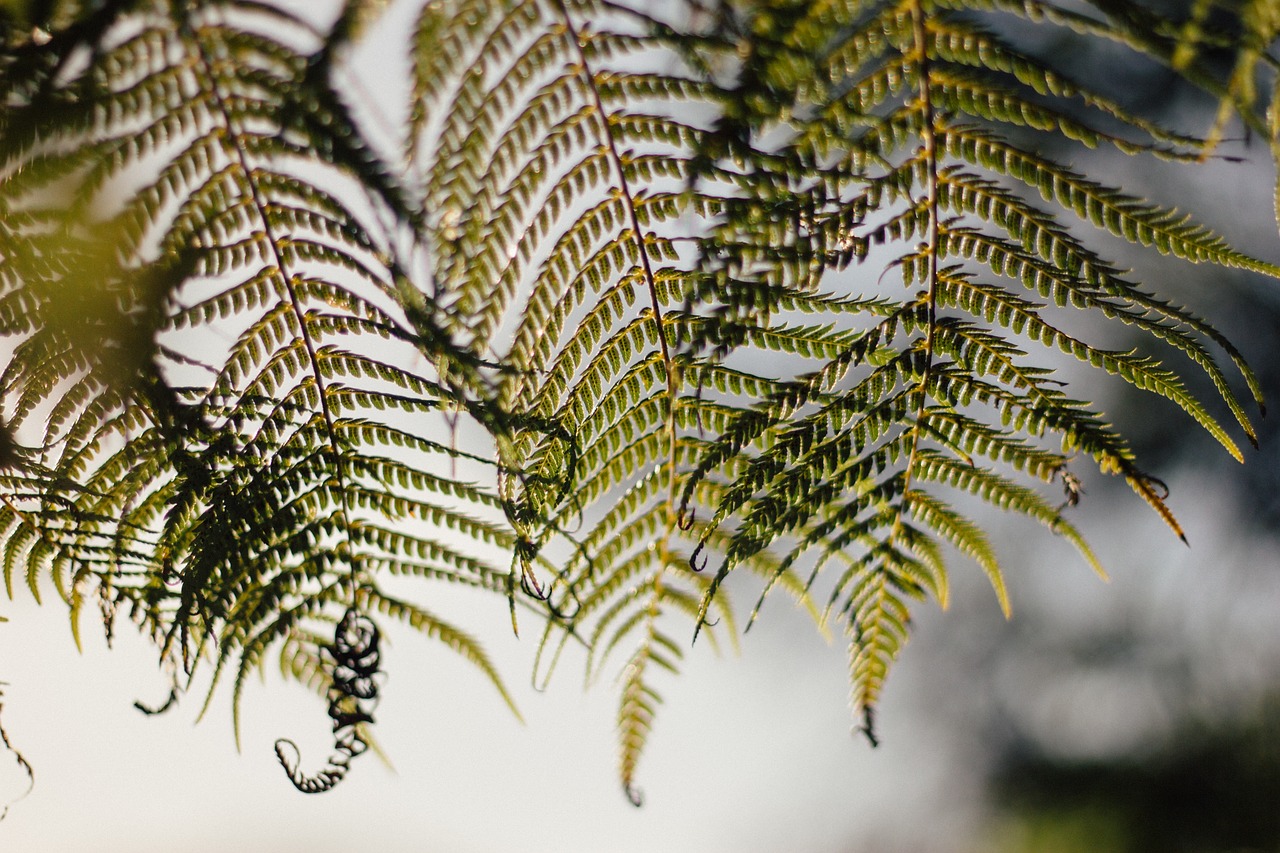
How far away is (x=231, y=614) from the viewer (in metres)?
1.13

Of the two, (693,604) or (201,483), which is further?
(693,604)

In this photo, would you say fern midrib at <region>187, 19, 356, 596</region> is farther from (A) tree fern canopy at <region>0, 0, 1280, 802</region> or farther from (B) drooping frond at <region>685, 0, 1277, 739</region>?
(B) drooping frond at <region>685, 0, 1277, 739</region>

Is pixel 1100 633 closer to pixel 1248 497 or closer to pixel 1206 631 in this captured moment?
pixel 1206 631

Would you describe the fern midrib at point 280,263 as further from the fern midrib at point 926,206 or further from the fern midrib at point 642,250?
the fern midrib at point 926,206

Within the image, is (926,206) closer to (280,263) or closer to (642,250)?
(642,250)

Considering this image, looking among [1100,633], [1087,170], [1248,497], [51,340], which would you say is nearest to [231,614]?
[51,340]

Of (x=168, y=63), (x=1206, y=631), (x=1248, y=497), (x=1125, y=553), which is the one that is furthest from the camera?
(x=1125, y=553)

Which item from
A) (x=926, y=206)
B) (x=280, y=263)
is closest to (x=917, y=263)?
(x=926, y=206)

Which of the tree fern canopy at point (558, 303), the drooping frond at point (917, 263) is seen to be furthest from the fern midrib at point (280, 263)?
the drooping frond at point (917, 263)

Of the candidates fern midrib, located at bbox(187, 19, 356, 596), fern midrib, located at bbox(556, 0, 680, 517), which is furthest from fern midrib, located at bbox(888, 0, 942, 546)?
fern midrib, located at bbox(187, 19, 356, 596)

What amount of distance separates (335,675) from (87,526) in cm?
43

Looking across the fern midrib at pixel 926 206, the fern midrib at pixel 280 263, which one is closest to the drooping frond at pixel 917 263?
the fern midrib at pixel 926 206

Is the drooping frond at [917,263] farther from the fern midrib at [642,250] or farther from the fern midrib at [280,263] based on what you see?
the fern midrib at [280,263]

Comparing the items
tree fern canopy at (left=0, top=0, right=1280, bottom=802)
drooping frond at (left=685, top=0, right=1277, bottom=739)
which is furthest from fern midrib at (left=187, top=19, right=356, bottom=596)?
drooping frond at (left=685, top=0, right=1277, bottom=739)
